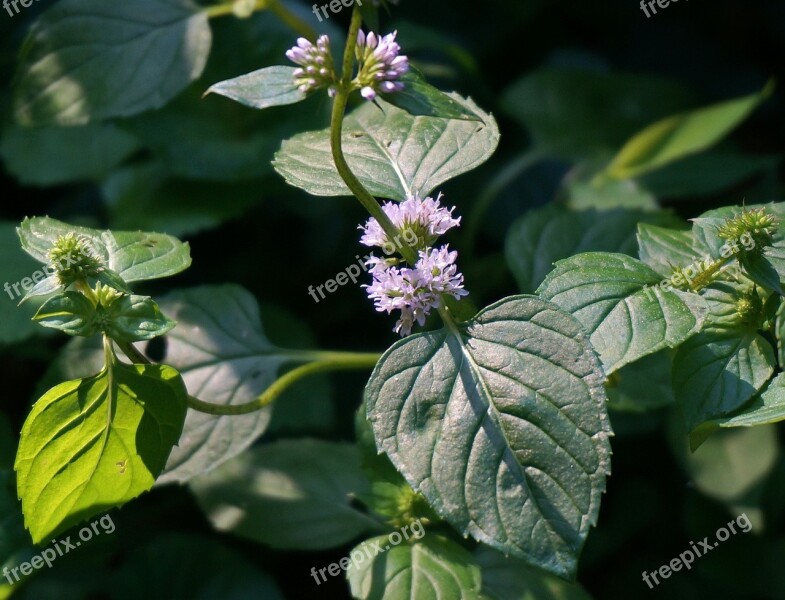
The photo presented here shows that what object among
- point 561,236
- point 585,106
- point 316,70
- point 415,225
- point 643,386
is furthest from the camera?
point 585,106

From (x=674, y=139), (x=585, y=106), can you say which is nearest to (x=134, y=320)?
(x=674, y=139)

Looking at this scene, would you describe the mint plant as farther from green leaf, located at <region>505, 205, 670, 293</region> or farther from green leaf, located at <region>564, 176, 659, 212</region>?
green leaf, located at <region>564, 176, 659, 212</region>

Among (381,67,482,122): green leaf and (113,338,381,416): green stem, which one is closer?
(381,67,482,122): green leaf

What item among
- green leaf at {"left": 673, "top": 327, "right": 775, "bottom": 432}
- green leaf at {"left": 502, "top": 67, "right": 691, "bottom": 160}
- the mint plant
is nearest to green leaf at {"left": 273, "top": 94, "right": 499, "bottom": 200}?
the mint plant

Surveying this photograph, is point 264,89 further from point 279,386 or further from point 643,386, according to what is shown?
point 643,386

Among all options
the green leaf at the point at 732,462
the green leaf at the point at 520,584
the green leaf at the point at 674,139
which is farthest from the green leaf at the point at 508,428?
the green leaf at the point at 674,139

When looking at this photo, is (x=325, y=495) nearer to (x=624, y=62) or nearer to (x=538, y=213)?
(x=538, y=213)

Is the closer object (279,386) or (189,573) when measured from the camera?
(279,386)

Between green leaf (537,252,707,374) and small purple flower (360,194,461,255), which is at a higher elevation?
small purple flower (360,194,461,255)
